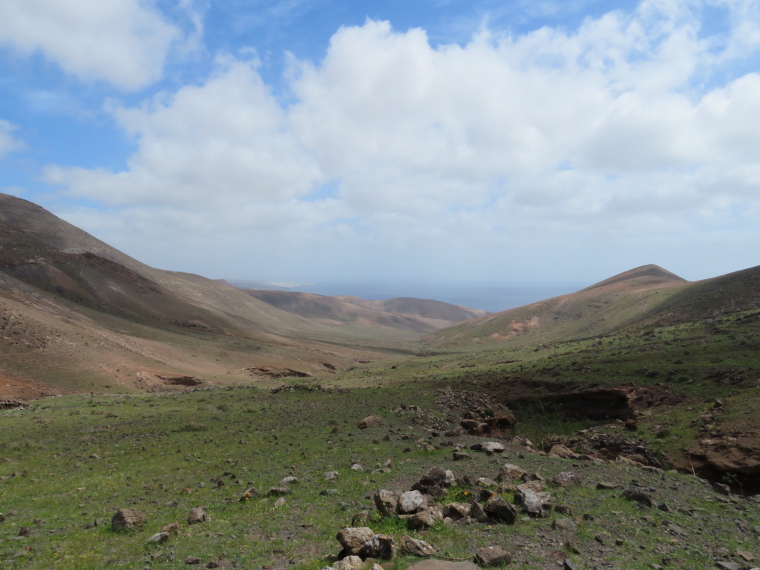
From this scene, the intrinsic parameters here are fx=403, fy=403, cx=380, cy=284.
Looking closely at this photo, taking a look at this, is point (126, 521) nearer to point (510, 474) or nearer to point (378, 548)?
point (378, 548)

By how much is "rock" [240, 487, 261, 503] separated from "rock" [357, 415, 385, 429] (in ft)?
32.2

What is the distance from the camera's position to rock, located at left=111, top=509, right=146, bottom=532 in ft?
30.5

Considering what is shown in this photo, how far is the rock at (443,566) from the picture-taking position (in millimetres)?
6652

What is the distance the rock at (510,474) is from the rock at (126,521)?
946cm

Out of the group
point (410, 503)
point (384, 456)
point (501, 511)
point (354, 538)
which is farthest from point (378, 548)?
point (384, 456)

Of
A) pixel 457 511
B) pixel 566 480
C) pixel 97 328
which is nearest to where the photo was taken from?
pixel 457 511

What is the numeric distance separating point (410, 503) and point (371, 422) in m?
12.4

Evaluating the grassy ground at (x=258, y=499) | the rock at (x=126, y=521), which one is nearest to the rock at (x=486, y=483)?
the grassy ground at (x=258, y=499)

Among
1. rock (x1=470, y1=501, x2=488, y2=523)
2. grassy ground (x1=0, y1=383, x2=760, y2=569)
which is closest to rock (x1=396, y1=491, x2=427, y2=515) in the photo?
grassy ground (x1=0, y1=383, x2=760, y2=569)

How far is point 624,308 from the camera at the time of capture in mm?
78312

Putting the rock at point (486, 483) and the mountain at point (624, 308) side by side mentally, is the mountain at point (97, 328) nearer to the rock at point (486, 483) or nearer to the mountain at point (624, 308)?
the mountain at point (624, 308)

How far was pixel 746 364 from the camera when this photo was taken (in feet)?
76.3

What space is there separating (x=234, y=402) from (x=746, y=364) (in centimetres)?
3178

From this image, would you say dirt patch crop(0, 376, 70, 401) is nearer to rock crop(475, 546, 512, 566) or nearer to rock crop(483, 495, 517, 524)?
rock crop(483, 495, 517, 524)
